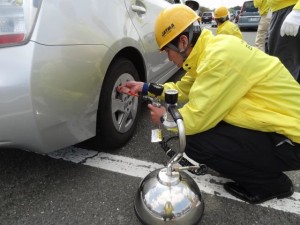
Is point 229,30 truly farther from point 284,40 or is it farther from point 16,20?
point 16,20

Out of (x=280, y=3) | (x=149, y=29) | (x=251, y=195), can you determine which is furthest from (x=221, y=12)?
(x=251, y=195)

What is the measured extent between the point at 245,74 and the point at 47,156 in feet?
4.71

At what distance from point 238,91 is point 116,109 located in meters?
0.85

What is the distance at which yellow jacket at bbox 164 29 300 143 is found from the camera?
59.6 inches

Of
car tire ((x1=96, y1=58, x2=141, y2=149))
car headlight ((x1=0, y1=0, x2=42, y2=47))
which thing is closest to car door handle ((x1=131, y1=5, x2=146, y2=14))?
car tire ((x1=96, y1=58, x2=141, y2=149))

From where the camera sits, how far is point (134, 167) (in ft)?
6.79

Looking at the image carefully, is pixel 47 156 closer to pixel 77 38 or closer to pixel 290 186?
pixel 77 38

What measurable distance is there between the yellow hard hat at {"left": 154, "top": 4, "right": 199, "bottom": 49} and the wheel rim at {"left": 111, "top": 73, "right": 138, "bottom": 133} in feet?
1.71

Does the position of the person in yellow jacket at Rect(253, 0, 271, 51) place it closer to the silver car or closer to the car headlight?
the silver car

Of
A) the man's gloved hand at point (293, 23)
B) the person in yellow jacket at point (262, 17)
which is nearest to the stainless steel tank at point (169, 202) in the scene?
the man's gloved hand at point (293, 23)

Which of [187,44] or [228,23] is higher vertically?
[187,44]

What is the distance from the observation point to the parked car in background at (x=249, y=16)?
49.8ft

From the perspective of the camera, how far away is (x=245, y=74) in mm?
1537

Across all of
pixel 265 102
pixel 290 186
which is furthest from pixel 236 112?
pixel 290 186
